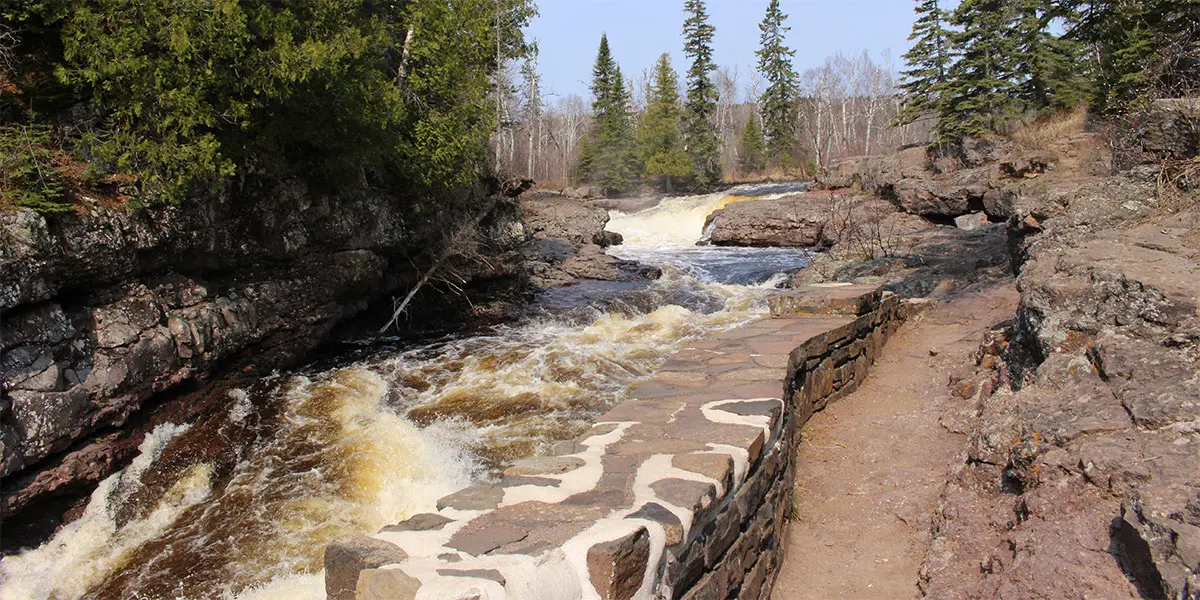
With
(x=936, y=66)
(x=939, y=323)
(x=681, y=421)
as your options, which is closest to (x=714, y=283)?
(x=939, y=323)

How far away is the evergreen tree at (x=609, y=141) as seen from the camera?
42.5m

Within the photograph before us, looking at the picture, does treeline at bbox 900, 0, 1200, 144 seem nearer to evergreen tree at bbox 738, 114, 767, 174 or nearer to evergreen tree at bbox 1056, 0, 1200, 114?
evergreen tree at bbox 1056, 0, 1200, 114

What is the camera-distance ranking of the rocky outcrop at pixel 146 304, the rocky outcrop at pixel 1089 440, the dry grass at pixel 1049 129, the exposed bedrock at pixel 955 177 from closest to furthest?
the rocky outcrop at pixel 1089 440
the rocky outcrop at pixel 146 304
the exposed bedrock at pixel 955 177
the dry grass at pixel 1049 129

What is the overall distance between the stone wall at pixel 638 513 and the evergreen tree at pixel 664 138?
37.0 m

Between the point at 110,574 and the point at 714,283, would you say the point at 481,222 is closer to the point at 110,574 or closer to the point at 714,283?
the point at 714,283

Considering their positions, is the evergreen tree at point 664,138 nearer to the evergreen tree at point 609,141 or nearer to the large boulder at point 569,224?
the evergreen tree at point 609,141

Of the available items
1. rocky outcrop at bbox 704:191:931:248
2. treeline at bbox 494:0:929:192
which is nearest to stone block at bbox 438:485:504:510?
rocky outcrop at bbox 704:191:931:248

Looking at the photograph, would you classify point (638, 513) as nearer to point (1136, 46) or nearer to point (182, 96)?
point (182, 96)

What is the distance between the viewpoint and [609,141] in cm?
4266

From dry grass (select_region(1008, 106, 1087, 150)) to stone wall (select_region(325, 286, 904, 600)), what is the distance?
15.0m

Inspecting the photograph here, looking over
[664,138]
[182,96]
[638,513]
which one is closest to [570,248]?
[182,96]

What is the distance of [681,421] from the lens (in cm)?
364

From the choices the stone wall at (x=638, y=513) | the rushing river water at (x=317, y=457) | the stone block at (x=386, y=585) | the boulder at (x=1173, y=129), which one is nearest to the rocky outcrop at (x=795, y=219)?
the boulder at (x=1173, y=129)

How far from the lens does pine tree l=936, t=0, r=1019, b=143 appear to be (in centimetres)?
1911
